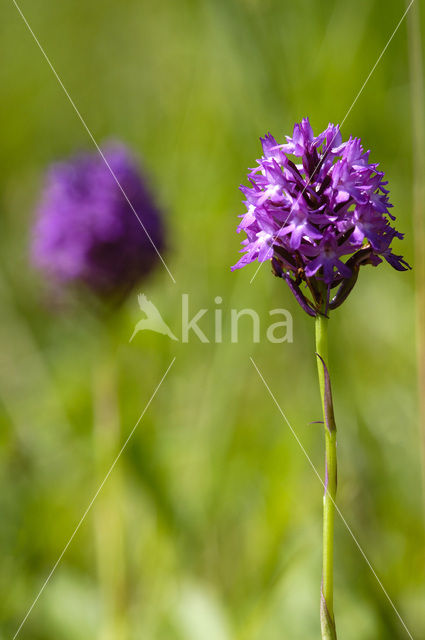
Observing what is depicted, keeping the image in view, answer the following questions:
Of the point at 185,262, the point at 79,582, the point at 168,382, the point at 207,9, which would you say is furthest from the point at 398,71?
the point at 79,582

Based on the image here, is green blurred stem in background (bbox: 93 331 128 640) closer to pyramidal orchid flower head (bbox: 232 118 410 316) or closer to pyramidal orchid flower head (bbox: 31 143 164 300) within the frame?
pyramidal orchid flower head (bbox: 31 143 164 300)

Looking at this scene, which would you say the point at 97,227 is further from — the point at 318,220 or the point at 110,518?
the point at 318,220

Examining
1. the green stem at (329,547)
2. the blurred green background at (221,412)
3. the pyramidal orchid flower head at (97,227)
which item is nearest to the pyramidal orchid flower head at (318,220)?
the green stem at (329,547)

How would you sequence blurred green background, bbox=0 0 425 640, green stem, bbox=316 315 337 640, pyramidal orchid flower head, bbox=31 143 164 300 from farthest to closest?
pyramidal orchid flower head, bbox=31 143 164 300 → blurred green background, bbox=0 0 425 640 → green stem, bbox=316 315 337 640

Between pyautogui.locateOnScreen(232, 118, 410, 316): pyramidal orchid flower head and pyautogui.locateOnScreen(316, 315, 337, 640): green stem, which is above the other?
pyautogui.locateOnScreen(232, 118, 410, 316): pyramidal orchid flower head

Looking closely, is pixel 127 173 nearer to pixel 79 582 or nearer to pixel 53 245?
pixel 53 245

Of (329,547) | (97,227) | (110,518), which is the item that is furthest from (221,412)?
(329,547)

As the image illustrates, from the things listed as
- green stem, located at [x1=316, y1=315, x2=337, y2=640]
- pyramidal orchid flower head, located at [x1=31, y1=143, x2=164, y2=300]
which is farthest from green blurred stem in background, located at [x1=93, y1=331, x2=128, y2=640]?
green stem, located at [x1=316, y1=315, x2=337, y2=640]
